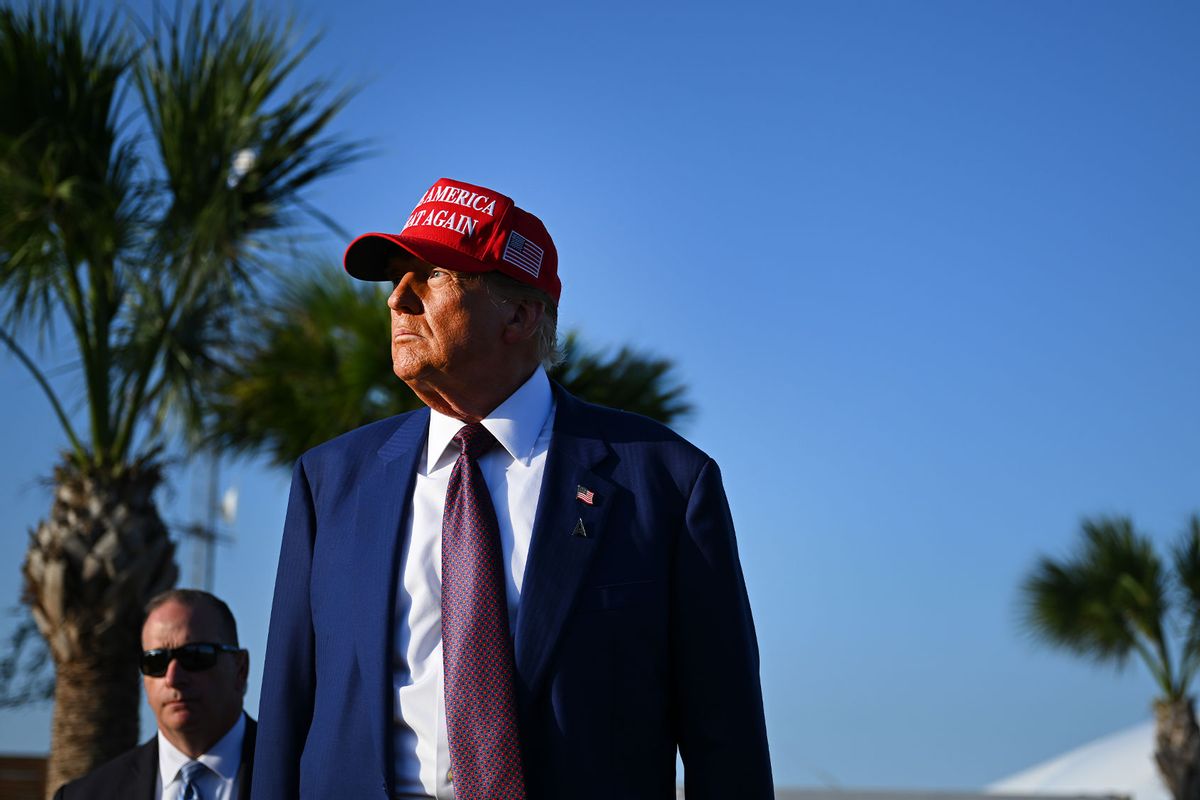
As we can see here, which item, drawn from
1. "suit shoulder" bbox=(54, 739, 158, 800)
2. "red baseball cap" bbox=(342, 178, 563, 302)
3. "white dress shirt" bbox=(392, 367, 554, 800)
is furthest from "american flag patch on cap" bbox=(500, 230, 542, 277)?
"suit shoulder" bbox=(54, 739, 158, 800)

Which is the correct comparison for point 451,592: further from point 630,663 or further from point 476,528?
point 630,663

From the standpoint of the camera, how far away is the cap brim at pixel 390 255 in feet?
8.59

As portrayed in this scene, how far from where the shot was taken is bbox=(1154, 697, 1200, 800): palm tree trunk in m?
20.8

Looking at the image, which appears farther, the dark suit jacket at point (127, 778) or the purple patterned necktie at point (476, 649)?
the dark suit jacket at point (127, 778)

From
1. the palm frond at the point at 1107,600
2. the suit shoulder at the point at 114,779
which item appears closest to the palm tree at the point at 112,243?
the suit shoulder at the point at 114,779

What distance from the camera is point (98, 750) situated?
8.25 meters

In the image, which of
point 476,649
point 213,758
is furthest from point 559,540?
point 213,758

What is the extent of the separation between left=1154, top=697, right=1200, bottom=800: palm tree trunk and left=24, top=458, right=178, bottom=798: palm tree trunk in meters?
17.0

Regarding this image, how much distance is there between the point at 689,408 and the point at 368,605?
10.6 m

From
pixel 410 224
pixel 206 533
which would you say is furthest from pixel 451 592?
pixel 206 533

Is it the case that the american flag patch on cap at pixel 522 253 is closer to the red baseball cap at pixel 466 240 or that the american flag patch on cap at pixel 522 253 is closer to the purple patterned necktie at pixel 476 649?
the red baseball cap at pixel 466 240

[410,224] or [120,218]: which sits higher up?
[120,218]

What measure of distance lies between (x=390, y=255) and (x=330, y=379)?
982cm

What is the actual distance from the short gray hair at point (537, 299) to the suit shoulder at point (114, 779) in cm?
252
